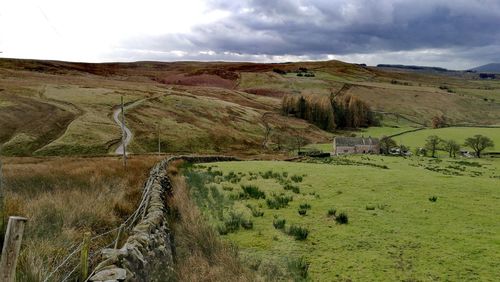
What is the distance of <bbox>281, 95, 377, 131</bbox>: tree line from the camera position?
487ft

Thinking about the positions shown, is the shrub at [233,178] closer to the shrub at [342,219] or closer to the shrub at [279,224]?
the shrub at [279,224]

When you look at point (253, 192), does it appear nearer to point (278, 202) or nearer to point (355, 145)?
point (278, 202)

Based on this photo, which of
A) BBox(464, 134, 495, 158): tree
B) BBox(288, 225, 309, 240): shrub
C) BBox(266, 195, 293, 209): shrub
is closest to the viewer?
BBox(288, 225, 309, 240): shrub

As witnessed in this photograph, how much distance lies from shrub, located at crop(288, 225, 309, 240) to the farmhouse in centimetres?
8699

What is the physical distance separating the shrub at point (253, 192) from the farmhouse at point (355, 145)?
77.9m

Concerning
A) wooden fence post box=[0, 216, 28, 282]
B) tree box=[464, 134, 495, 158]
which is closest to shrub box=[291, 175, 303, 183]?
wooden fence post box=[0, 216, 28, 282]

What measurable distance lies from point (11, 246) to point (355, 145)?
105m

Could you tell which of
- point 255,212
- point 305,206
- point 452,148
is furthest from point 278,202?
point 452,148

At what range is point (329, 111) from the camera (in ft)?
487

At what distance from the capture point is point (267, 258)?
13.9m

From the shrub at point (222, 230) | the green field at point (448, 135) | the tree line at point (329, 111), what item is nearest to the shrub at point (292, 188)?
the shrub at point (222, 230)

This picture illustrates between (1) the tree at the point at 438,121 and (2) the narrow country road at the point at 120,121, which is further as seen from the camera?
(1) the tree at the point at 438,121

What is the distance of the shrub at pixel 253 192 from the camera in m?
24.2

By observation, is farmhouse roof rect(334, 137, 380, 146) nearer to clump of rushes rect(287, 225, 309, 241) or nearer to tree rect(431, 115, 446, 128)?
tree rect(431, 115, 446, 128)
